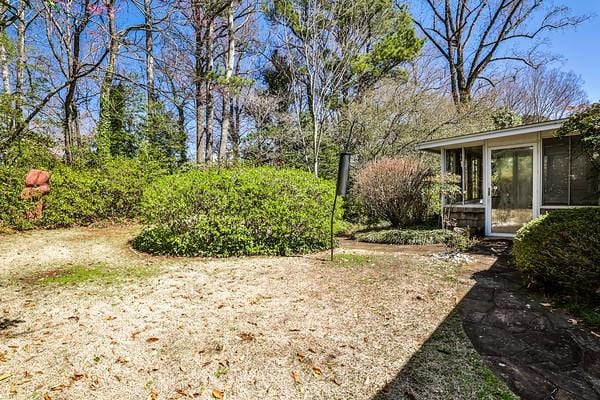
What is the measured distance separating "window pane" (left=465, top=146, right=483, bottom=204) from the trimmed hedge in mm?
8839

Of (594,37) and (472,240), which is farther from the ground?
(594,37)

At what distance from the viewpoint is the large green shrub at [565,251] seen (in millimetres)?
3336

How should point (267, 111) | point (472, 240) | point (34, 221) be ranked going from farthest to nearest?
point (267, 111)
point (34, 221)
point (472, 240)

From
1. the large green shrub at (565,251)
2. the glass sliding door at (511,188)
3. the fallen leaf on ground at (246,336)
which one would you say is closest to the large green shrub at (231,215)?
the fallen leaf on ground at (246,336)

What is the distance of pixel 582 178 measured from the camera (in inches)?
266

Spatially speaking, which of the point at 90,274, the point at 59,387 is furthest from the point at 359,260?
the point at 59,387

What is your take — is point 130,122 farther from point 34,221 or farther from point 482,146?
point 482,146

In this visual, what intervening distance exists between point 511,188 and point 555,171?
0.87 meters

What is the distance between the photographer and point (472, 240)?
7.09 m

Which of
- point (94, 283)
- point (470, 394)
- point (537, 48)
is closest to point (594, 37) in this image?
point (537, 48)

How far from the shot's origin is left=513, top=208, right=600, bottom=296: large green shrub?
3.34m

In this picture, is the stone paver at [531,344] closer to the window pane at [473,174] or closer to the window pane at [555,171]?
the window pane at [555,171]

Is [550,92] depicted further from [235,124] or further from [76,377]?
[76,377]

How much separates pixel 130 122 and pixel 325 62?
7352mm
